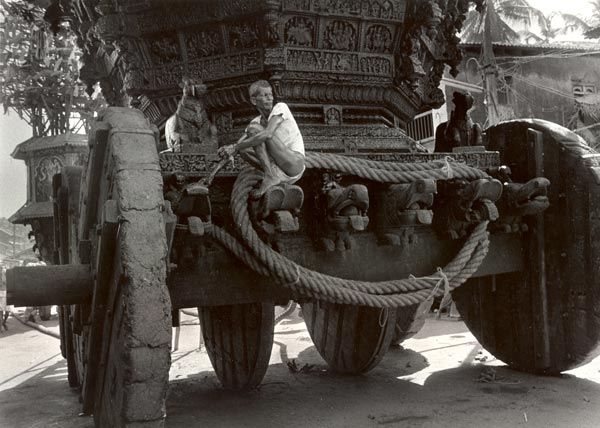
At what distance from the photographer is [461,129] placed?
15.6 ft

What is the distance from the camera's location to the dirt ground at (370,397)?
419 centimetres

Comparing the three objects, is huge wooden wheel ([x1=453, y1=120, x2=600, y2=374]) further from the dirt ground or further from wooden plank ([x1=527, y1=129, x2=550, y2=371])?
the dirt ground

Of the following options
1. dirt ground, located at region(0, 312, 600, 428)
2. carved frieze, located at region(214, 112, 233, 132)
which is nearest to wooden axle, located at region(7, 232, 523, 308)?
dirt ground, located at region(0, 312, 600, 428)

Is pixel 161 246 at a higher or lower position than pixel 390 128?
lower

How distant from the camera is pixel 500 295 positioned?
17.0ft

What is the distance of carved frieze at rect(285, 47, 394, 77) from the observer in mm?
4289

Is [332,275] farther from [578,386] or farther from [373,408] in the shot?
[578,386]

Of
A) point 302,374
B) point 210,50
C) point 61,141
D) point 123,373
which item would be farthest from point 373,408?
point 61,141

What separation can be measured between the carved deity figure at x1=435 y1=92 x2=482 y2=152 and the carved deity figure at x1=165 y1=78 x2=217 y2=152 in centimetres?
189

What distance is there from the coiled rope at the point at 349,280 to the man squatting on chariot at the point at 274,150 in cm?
10

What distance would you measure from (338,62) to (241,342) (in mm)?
2442

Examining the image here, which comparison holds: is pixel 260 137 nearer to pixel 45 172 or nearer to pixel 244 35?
pixel 244 35

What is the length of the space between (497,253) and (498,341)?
3.20 feet

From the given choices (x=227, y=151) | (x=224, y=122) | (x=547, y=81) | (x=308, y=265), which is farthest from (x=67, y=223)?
(x=547, y=81)
